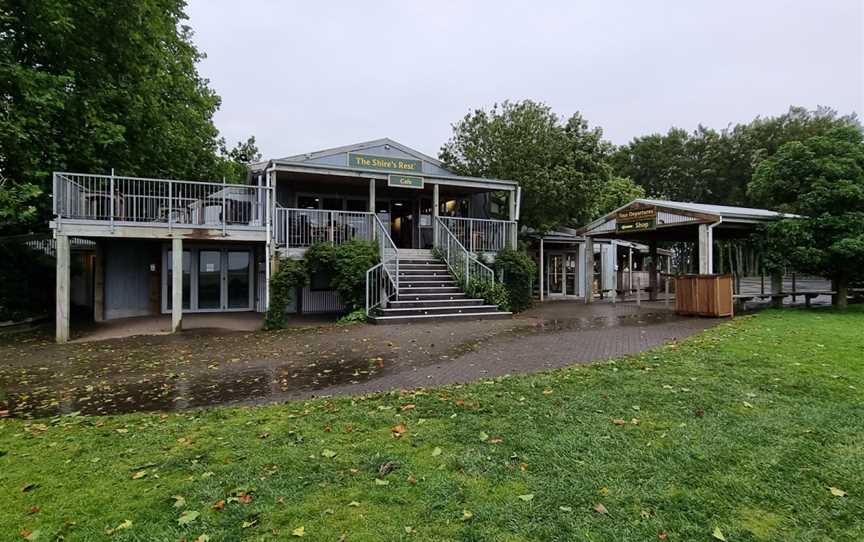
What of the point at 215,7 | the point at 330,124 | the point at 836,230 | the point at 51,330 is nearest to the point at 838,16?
the point at 836,230

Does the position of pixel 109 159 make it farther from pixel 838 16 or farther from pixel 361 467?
pixel 838 16

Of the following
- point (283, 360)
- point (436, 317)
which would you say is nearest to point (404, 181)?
point (436, 317)

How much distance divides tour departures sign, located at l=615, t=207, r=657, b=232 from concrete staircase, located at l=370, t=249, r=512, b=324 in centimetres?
685

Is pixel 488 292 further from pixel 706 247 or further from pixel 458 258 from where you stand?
pixel 706 247

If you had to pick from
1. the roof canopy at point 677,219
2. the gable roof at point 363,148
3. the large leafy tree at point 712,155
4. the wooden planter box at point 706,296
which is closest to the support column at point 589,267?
the roof canopy at point 677,219

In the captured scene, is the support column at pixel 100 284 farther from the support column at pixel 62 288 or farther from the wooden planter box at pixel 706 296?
the wooden planter box at pixel 706 296

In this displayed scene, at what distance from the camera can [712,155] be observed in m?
37.7

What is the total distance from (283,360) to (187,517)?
4.99m

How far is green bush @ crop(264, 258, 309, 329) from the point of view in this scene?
37.8 feet

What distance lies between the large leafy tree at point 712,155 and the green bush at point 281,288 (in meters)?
33.6

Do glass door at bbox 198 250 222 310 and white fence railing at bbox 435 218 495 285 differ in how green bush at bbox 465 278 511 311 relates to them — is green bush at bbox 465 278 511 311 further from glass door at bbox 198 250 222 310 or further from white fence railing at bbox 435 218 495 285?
glass door at bbox 198 250 222 310

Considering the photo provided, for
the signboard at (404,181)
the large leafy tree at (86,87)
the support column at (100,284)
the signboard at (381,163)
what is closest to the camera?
the large leafy tree at (86,87)

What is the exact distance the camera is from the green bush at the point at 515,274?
14.7 meters

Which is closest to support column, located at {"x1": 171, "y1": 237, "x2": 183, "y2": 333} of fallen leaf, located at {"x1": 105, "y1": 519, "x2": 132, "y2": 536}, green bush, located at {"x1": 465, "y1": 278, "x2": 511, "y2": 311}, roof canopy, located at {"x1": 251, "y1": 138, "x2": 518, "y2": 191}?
roof canopy, located at {"x1": 251, "y1": 138, "x2": 518, "y2": 191}
